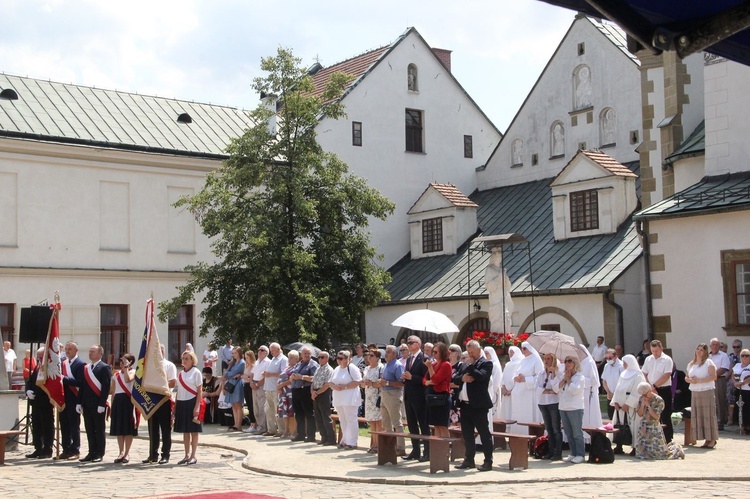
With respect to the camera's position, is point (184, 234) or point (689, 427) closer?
point (689, 427)

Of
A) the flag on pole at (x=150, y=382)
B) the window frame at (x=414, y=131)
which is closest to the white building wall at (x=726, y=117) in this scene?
the flag on pole at (x=150, y=382)

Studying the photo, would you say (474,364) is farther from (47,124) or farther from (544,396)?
(47,124)

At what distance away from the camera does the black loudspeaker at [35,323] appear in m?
19.7

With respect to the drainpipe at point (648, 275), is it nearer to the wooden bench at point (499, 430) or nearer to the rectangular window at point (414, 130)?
the wooden bench at point (499, 430)

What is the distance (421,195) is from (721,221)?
16833mm

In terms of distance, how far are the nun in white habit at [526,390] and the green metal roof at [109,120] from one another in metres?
19.7

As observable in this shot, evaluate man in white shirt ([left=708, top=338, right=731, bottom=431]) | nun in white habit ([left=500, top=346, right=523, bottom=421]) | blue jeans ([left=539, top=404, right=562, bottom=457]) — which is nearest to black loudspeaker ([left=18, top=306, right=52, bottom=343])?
nun in white habit ([left=500, top=346, right=523, bottom=421])

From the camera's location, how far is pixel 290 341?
26109 mm

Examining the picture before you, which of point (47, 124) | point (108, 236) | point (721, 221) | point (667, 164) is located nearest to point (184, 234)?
point (108, 236)

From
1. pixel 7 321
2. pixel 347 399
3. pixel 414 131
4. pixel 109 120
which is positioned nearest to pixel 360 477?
pixel 347 399

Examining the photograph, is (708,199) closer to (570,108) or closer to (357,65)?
(570,108)

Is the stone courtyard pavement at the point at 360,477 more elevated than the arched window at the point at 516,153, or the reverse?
the arched window at the point at 516,153

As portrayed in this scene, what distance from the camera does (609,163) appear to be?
31.0 metres

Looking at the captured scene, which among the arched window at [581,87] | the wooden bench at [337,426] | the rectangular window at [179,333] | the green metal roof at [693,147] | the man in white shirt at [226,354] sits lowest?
the wooden bench at [337,426]
